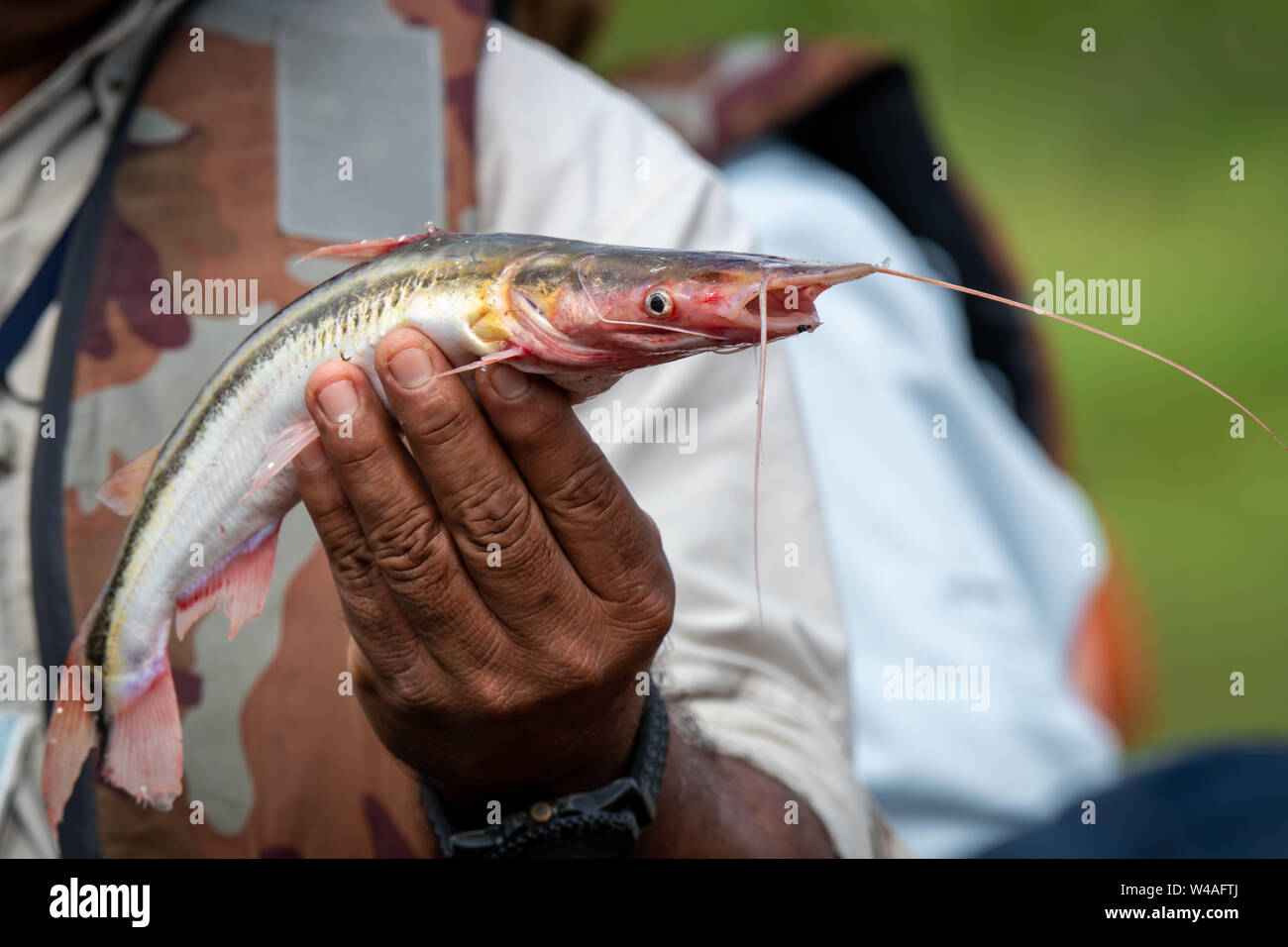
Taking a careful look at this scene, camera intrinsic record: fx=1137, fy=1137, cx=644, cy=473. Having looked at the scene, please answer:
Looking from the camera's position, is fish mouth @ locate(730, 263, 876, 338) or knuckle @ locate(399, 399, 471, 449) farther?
knuckle @ locate(399, 399, 471, 449)

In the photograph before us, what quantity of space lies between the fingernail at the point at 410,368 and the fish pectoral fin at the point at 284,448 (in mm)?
92

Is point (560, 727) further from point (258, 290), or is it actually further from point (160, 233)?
point (160, 233)

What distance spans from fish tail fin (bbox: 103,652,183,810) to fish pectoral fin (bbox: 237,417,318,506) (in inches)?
8.6

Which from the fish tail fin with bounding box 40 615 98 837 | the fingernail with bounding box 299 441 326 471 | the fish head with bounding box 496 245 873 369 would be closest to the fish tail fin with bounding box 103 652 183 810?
the fish tail fin with bounding box 40 615 98 837

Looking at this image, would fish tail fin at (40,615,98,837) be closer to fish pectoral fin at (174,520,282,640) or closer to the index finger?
fish pectoral fin at (174,520,282,640)

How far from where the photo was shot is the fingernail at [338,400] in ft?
2.75

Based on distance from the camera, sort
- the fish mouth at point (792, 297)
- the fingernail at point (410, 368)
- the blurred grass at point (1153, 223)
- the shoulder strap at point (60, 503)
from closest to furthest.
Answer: the fish mouth at point (792, 297)
the fingernail at point (410, 368)
the shoulder strap at point (60, 503)
the blurred grass at point (1153, 223)

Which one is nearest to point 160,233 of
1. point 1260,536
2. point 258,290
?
point 258,290

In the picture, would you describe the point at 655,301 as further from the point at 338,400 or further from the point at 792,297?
the point at 338,400

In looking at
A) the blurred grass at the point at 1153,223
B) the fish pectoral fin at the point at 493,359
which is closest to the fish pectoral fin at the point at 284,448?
the fish pectoral fin at the point at 493,359

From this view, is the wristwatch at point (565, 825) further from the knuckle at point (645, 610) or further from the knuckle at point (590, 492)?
the knuckle at point (590, 492)

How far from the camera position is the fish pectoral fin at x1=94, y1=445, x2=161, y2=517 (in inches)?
38.1

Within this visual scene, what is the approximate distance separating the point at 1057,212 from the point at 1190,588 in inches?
54.8
